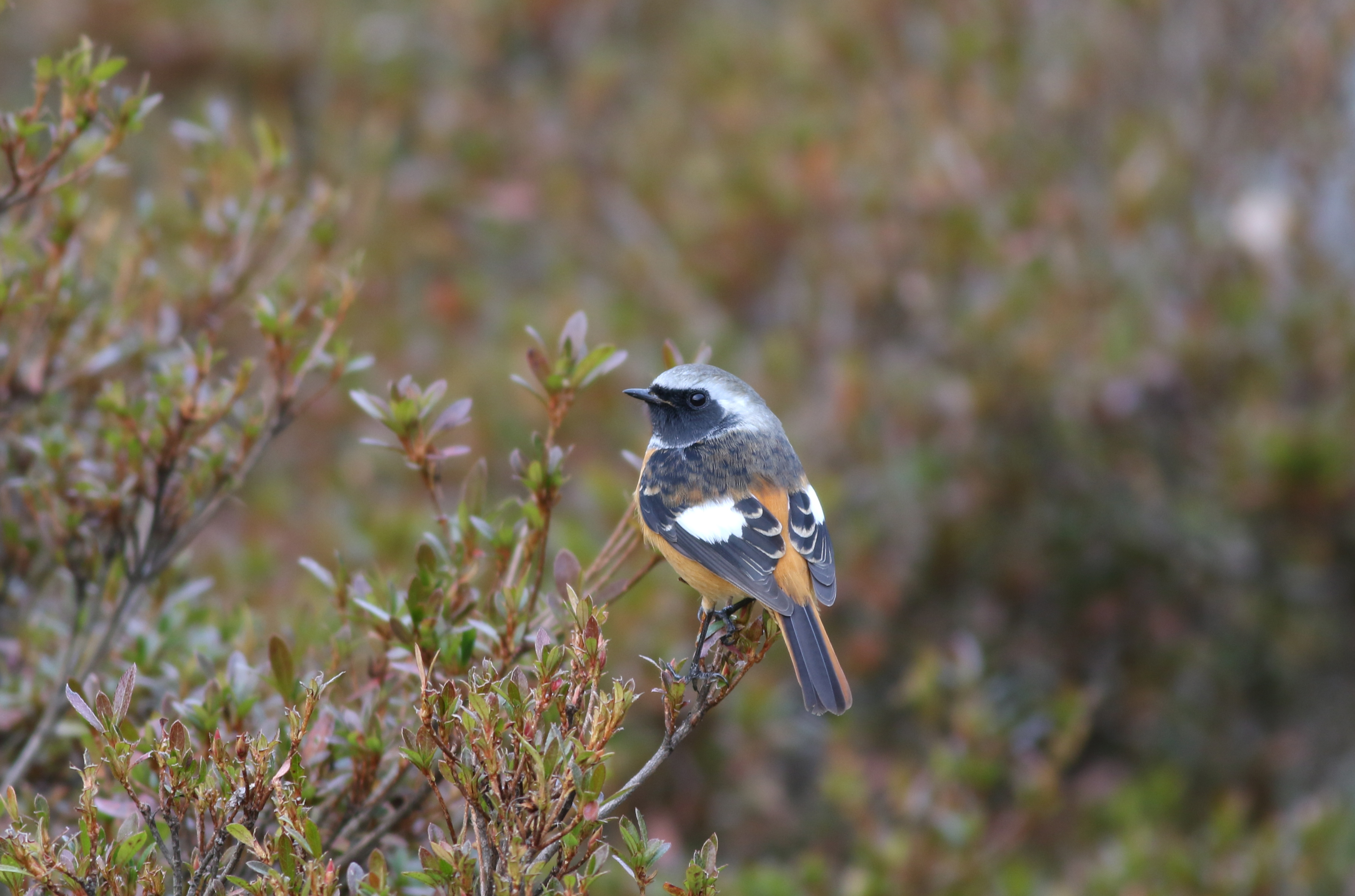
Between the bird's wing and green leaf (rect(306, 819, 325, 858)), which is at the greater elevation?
the bird's wing

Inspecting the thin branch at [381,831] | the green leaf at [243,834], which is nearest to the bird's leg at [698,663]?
the thin branch at [381,831]

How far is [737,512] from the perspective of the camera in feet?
11.5

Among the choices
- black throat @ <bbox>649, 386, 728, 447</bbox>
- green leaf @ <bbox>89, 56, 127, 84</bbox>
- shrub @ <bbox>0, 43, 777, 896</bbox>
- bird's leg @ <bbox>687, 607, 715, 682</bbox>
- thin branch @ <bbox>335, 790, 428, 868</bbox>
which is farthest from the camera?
black throat @ <bbox>649, 386, 728, 447</bbox>

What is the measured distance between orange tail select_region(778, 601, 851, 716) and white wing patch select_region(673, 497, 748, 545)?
31 cm

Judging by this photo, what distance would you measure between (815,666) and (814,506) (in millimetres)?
819

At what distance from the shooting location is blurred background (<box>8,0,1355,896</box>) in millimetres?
5254

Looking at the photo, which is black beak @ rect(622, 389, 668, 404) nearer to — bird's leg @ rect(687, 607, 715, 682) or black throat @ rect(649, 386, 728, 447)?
black throat @ rect(649, 386, 728, 447)

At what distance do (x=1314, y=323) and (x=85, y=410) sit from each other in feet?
18.6

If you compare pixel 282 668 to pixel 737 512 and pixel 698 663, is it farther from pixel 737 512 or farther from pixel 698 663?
pixel 737 512

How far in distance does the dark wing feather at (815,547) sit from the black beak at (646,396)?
504 mm

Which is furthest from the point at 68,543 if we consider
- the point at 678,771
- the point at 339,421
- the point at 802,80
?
the point at 802,80

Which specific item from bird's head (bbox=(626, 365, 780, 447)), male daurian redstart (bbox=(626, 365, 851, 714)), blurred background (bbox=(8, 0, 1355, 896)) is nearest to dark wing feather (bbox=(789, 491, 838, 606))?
male daurian redstart (bbox=(626, 365, 851, 714))

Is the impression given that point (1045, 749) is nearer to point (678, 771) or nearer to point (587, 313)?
point (678, 771)

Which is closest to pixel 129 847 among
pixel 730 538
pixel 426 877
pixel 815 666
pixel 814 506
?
pixel 426 877
